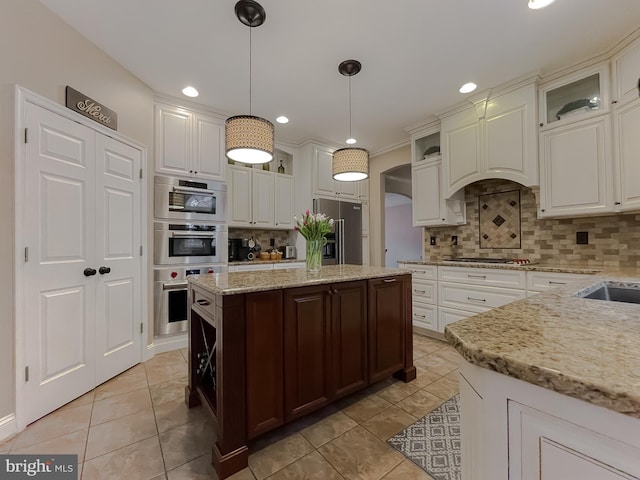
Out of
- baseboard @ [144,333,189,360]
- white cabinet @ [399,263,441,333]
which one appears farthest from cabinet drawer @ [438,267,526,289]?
baseboard @ [144,333,189,360]

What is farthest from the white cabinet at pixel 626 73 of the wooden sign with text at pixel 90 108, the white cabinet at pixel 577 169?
the wooden sign with text at pixel 90 108

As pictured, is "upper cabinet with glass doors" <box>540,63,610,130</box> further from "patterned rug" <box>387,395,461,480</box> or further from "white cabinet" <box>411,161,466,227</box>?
"patterned rug" <box>387,395,461,480</box>

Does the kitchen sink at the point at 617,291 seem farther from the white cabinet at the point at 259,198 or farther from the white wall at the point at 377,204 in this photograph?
the white cabinet at the point at 259,198

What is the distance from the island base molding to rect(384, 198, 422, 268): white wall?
779 centimetres

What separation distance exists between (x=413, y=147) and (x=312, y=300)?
304 cm

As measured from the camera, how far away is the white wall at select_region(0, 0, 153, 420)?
1.66 m

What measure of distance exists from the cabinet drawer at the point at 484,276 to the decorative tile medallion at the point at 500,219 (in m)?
0.68

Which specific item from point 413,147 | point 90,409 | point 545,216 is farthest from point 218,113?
point 545,216

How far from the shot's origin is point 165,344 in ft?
9.78

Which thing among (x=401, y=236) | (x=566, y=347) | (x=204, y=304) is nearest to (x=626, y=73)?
(x=566, y=347)

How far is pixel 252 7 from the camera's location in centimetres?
187

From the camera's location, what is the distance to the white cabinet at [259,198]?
12.0 feet

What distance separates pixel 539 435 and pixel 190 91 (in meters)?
3.54

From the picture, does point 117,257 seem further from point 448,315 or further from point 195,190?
point 448,315
